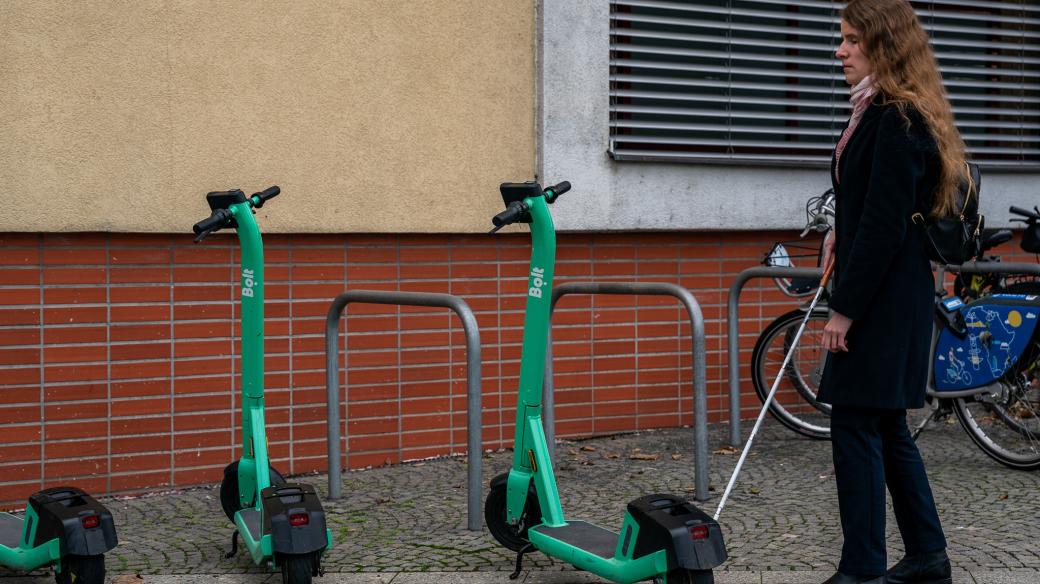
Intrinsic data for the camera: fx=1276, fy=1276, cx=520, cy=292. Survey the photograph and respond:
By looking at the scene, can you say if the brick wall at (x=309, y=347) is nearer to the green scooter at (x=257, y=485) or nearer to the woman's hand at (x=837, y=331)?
the green scooter at (x=257, y=485)

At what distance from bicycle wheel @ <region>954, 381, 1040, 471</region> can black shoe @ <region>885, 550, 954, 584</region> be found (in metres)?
2.09

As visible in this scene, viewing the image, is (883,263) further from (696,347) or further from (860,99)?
(696,347)

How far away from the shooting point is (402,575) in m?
4.55

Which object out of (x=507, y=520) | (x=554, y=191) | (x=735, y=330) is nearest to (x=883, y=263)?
(x=554, y=191)

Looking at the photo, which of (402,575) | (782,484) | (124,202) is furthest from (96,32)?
(782,484)

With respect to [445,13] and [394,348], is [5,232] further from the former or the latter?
[445,13]

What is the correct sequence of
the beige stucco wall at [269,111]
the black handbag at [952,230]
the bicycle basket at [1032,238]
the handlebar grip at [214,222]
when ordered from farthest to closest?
the bicycle basket at [1032,238], the beige stucco wall at [269,111], the handlebar grip at [214,222], the black handbag at [952,230]

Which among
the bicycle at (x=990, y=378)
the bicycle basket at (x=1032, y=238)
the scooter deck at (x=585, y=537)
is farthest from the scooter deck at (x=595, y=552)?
the bicycle basket at (x=1032, y=238)

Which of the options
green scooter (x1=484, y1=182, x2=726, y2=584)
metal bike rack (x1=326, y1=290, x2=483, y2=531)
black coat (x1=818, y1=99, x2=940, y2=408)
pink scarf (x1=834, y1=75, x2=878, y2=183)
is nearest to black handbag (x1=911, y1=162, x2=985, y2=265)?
black coat (x1=818, y1=99, x2=940, y2=408)

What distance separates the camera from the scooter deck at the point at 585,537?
4207 millimetres

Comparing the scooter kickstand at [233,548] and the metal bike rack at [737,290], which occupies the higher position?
the metal bike rack at [737,290]

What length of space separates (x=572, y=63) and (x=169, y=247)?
7.72 ft

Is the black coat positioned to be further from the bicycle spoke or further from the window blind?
the window blind

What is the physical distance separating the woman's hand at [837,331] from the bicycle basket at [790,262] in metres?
2.60
